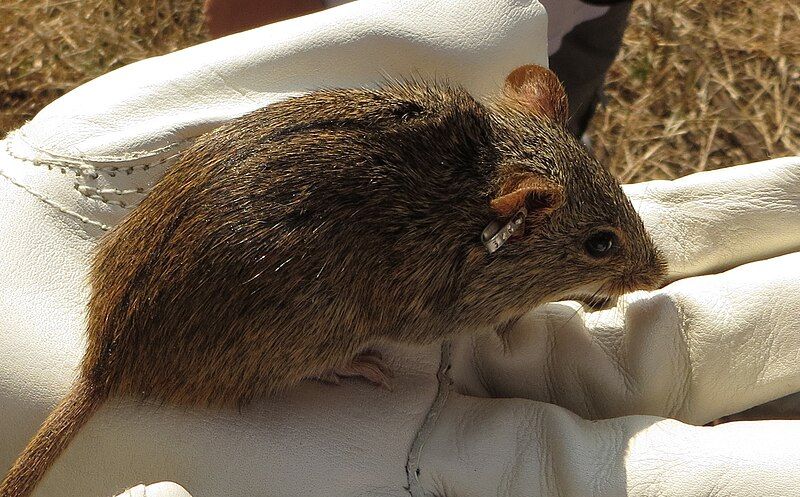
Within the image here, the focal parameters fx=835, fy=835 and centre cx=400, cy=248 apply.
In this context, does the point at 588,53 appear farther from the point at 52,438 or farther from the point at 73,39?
the point at 73,39

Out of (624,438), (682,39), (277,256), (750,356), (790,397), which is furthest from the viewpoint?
(682,39)

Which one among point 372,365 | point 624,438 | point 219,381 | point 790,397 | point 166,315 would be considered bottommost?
point 790,397

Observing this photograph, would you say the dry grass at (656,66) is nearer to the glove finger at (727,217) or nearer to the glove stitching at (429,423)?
the glove finger at (727,217)

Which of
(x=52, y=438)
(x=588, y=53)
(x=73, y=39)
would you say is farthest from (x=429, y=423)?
(x=73, y=39)

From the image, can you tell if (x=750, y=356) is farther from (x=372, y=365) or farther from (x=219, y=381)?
(x=219, y=381)

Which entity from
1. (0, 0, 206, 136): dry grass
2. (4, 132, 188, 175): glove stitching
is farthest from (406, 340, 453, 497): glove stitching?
(0, 0, 206, 136): dry grass

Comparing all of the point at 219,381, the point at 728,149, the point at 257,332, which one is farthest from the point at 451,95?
the point at 728,149

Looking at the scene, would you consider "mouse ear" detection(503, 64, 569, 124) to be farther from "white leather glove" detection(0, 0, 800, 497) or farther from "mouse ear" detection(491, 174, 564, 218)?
"mouse ear" detection(491, 174, 564, 218)

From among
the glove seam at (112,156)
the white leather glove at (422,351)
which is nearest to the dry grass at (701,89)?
the white leather glove at (422,351)
